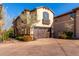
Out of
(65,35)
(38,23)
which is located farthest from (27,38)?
(65,35)

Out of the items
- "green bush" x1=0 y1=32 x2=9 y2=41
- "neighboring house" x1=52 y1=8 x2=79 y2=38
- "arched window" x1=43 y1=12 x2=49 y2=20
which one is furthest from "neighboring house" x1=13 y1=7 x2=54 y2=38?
"green bush" x1=0 y1=32 x2=9 y2=41

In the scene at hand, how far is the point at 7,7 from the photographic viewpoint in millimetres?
8148

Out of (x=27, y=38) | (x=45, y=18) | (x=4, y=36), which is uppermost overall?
(x=45, y=18)

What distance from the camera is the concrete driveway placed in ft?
23.0

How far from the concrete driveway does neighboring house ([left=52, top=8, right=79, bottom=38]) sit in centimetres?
58

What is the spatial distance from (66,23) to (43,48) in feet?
6.69

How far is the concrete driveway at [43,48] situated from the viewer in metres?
7.00

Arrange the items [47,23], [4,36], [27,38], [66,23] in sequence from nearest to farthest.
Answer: [27,38], [4,36], [66,23], [47,23]

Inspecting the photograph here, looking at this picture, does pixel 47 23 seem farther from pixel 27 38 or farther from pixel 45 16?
pixel 27 38

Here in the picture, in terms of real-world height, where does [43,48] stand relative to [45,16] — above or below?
below

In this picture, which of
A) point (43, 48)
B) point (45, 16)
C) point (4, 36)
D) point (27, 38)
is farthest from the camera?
point (45, 16)

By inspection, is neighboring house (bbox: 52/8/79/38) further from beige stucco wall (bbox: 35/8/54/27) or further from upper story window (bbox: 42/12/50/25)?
upper story window (bbox: 42/12/50/25)

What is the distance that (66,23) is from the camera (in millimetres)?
8727

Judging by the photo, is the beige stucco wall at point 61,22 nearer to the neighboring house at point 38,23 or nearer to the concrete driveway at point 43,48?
the neighboring house at point 38,23
